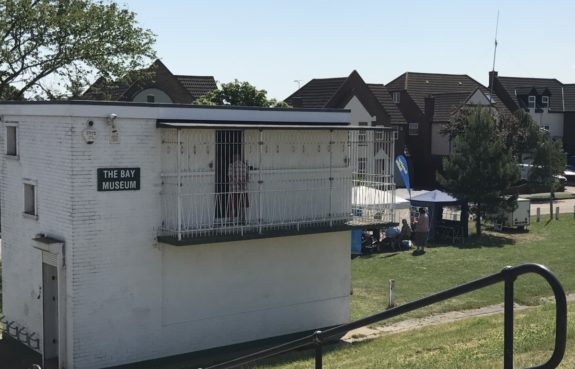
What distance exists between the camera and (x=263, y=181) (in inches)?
615

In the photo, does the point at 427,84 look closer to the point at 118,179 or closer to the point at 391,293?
the point at 391,293

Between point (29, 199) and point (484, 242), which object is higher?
point (29, 199)

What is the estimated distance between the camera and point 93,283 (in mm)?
13789

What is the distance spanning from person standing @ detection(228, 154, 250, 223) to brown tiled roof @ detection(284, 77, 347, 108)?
34.7 m

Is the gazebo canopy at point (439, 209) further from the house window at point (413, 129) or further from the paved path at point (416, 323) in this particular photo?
the house window at point (413, 129)

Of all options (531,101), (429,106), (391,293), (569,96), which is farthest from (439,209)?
(569,96)

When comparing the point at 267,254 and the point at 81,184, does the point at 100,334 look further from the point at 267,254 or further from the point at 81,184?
the point at 267,254

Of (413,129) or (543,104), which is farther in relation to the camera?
(543,104)

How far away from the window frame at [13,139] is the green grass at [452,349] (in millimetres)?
6968

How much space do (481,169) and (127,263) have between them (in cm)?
1939

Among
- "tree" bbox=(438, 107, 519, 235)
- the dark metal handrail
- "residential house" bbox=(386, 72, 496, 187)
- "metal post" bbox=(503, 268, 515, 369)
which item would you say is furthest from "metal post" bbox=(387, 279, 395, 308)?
"residential house" bbox=(386, 72, 496, 187)

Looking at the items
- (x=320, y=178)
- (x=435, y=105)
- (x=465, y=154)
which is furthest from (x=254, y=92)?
(x=435, y=105)

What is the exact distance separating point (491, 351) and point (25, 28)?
67.5ft

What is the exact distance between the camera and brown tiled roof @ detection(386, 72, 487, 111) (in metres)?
59.9
